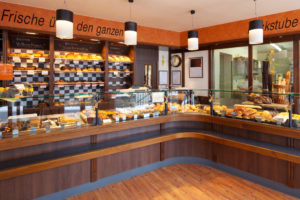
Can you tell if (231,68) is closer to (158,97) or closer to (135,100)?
(158,97)

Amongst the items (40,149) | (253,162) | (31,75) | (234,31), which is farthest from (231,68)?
(40,149)

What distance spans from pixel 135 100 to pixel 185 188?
140 cm

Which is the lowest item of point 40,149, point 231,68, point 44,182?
point 44,182

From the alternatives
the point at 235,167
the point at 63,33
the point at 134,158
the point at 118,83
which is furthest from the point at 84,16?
the point at 235,167

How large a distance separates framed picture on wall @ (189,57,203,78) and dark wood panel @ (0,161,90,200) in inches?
189

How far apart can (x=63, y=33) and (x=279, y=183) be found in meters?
3.35

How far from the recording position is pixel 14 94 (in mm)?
2459

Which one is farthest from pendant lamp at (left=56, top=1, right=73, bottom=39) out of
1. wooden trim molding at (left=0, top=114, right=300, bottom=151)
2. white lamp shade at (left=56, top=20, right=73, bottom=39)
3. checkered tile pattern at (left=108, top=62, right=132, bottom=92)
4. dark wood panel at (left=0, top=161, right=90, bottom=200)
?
checkered tile pattern at (left=108, top=62, right=132, bottom=92)

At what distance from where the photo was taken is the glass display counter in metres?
2.50

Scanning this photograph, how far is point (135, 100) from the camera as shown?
11.0 feet

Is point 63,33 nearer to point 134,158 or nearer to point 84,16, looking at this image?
point 134,158

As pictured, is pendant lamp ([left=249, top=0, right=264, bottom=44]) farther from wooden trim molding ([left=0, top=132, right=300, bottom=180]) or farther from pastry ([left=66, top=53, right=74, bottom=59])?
pastry ([left=66, top=53, right=74, bottom=59])

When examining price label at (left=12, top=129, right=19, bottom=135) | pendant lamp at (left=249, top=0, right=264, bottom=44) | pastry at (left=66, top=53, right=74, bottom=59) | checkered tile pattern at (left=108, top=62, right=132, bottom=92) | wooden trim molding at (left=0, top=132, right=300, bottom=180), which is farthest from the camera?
checkered tile pattern at (left=108, top=62, right=132, bottom=92)

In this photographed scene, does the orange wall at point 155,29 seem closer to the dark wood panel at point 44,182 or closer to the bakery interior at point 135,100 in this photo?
the bakery interior at point 135,100
